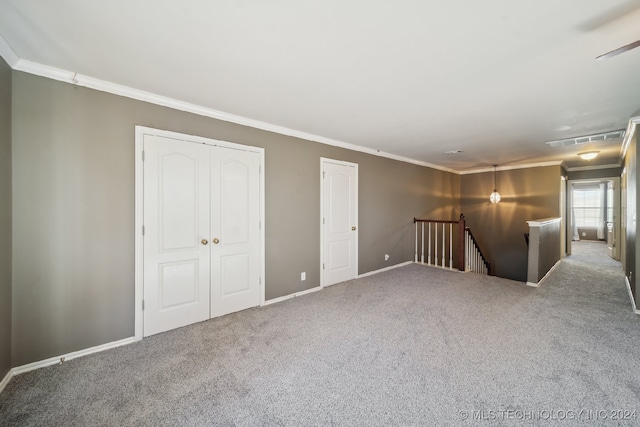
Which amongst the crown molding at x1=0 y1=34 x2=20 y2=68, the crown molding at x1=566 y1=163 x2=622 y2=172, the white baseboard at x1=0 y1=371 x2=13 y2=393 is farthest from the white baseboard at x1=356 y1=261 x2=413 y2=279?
the crown molding at x1=566 y1=163 x2=622 y2=172

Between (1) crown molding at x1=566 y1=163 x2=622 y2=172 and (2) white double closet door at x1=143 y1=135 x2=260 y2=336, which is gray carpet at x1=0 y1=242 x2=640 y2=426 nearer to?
(2) white double closet door at x1=143 y1=135 x2=260 y2=336

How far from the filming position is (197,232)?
9.52ft

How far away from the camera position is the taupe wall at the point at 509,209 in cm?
611

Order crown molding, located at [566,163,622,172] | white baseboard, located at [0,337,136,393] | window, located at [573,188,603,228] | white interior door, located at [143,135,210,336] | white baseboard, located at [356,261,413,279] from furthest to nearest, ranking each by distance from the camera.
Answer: window, located at [573,188,603,228], crown molding, located at [566,163,622,172], white baseboard, located at [356,261,413,279], white interior door, located at [143,135,210,336], white baseboard, located at [0,337,136,393]

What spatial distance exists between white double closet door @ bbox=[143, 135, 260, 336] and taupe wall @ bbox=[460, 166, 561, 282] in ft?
21.6

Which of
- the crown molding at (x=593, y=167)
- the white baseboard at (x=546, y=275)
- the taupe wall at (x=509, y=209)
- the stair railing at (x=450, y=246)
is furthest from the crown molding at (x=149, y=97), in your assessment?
the crown molding at (x=593, y=167)

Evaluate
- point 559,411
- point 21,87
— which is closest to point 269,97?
point 21,87

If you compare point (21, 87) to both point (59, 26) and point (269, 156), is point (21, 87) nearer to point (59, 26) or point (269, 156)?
point (59, 26)

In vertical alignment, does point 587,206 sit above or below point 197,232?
above

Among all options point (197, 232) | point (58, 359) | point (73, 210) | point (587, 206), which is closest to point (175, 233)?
point (197, 232)

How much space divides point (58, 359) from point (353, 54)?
3619 millimetres

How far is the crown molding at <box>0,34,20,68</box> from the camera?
5.87 feet

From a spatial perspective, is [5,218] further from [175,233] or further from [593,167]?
[593,167]

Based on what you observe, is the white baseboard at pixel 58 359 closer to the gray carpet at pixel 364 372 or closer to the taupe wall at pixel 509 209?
the gray carpet at pixel 364 372
